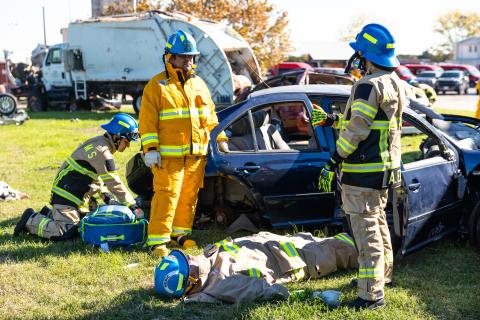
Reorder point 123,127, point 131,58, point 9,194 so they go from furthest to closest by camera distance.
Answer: point 131,58 < point 9,194 < point 123,127

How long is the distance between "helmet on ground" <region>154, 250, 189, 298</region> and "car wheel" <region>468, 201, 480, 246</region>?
2.60m

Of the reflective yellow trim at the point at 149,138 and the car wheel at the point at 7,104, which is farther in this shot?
the car wheel at the point at 7,104

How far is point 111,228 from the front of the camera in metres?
5.42

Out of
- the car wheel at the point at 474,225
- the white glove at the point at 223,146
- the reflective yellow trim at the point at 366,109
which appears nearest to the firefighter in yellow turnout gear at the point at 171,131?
the white glove at the point at 223,146

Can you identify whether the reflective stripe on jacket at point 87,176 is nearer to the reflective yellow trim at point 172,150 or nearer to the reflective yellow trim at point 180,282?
the reflective yellow trim at point 172,150

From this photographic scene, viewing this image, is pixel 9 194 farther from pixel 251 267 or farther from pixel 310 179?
pixel 251 267

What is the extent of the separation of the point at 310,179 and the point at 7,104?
49.0 feet

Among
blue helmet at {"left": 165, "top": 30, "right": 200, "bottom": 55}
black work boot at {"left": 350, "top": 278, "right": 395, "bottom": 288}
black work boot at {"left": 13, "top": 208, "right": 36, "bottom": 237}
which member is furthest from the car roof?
black work boot at {"left": 13, "top": 208, "right": 36, "bottom": 237}

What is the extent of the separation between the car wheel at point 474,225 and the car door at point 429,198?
0.14m

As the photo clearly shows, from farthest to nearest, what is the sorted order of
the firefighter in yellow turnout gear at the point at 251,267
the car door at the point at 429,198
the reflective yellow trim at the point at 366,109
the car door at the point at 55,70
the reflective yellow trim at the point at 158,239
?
1. the car door at the point at 55,70
2. the reflective yellow trim at the point at 158,239
3. the car door at the point at 429,198
4. the firefighter in yellow turnout gear at the point at 251,267
5. the reflective yellow trim at the point at 366,109

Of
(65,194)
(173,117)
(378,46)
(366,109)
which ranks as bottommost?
(65,194)

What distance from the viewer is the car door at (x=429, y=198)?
452cm

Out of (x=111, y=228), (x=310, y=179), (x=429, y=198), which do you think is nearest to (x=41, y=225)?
(x=111, y=228)

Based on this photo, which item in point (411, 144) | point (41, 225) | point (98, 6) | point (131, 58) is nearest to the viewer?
point (41, 225)
